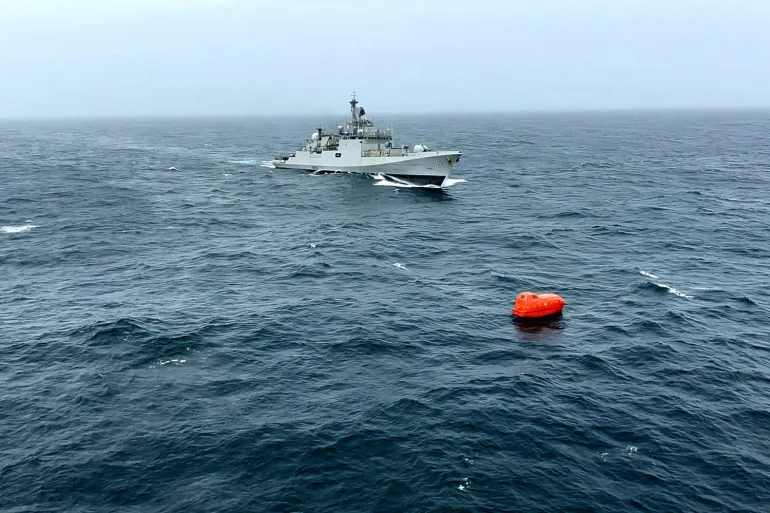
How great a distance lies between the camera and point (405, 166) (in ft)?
364

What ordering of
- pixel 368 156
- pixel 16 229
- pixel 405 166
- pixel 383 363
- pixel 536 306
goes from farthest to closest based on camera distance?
pixel 368 156
pixel 405 166
pixel 16 229
pixel 536 306
pixel 383 363

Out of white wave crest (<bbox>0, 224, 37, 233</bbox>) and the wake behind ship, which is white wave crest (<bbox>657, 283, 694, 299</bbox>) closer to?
the wake behind ship

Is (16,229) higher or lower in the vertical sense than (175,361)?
higher

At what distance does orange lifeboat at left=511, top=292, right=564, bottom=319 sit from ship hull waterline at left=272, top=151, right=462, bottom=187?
6100cm

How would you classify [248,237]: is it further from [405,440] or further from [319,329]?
[405,440]

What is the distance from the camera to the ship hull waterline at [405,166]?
105306mm

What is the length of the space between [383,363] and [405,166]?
76.7 meters

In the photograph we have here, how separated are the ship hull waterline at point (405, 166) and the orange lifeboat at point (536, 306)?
2401 inches

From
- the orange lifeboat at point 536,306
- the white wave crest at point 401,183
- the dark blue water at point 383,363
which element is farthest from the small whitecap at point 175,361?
the white wave crest at point 401,183

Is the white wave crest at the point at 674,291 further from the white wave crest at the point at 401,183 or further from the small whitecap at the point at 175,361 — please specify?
the white wave crest at the point at 401,183

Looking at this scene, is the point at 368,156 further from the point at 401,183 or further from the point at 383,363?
the point at 383,363

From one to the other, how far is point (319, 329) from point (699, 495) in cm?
2795

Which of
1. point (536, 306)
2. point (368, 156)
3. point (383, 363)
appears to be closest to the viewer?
point (383, 363)

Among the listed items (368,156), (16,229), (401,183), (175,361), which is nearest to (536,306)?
(175,361)
